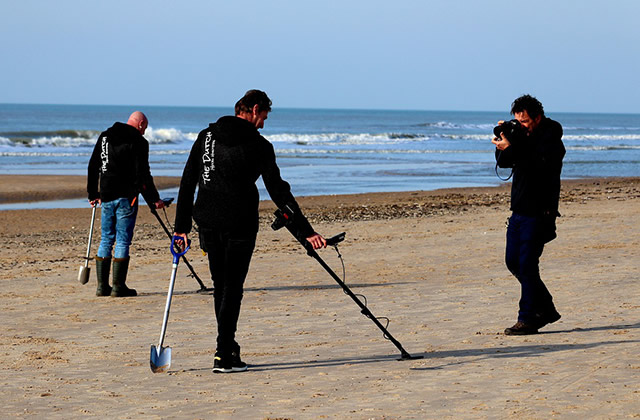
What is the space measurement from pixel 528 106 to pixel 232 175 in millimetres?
2288

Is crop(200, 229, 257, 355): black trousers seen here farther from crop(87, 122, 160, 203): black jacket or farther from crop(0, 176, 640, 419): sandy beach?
crop(87, 122, 160, 203): black jacket

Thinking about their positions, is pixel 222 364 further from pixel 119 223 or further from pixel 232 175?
pixel 119 223

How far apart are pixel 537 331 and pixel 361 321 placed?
1423mm

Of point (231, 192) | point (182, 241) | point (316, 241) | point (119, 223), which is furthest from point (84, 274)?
point (316, 241)

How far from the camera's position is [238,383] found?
5.56 meters

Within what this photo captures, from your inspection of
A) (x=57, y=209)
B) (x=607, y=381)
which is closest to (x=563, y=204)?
(x=57, y=209)

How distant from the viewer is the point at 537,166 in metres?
6.56

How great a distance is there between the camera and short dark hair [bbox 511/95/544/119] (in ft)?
21.6

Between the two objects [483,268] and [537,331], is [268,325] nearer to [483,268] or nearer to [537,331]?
[537,331]

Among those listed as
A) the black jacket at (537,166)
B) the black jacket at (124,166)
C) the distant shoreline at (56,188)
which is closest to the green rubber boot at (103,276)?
the black jacket at (124,166)

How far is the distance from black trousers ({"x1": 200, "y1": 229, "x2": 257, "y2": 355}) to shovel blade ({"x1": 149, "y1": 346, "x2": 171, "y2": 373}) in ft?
1.02

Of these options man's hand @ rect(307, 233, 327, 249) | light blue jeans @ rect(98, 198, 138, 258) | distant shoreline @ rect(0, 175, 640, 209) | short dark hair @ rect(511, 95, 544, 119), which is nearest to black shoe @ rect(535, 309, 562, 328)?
short dark hair @ rect(511, 95, 544, 119)

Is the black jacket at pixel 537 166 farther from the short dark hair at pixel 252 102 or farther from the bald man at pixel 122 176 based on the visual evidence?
the bald man at pixel 122 176

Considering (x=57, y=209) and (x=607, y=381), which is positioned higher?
(x=607, y=381)
